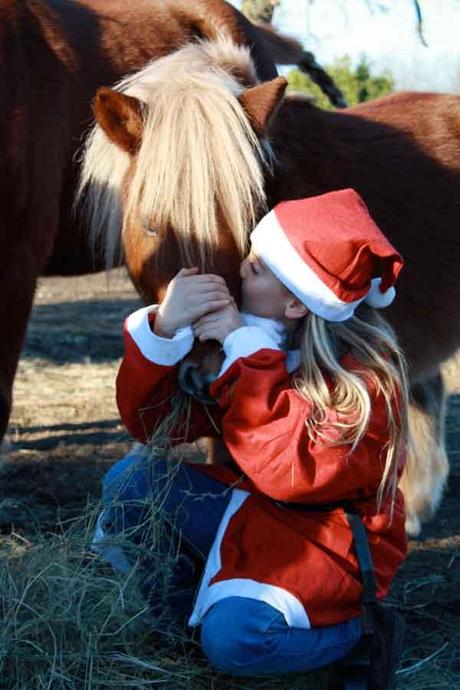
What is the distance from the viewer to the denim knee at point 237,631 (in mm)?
2307

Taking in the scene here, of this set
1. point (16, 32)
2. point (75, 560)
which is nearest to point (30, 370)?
point (16, 32)

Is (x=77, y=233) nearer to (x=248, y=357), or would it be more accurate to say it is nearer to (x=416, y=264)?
(x=416, y=264)

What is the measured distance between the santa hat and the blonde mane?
116 millimetres

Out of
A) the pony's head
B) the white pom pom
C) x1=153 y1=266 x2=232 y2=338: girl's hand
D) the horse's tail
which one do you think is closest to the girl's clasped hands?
x1=153 y1=266 x2=232 y2=338: girl's hand

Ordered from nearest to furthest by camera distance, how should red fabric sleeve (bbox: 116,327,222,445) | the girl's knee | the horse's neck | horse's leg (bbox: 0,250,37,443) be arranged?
red fabric sleeve (bbox: 116,327,222,445)
the girl's knee
the horse's neck
horse's leg (bbox: 0,250,37,443)

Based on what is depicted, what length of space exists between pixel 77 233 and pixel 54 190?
369mm

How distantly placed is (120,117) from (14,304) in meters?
1.04

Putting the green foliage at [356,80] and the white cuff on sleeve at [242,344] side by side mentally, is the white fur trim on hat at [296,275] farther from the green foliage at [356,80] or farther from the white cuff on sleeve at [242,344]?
the green foliage at [356,80]

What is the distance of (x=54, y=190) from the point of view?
348 cm

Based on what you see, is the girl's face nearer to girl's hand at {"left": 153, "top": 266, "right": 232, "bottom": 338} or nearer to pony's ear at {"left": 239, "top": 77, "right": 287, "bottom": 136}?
girl's hand at {"left": 153, "top": 266, "right": 232, "bottom": 338}

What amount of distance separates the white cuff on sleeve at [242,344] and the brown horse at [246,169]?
0.21 meters

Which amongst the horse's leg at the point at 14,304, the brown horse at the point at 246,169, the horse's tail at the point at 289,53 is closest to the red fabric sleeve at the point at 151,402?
the brown horse at the point at 246,169

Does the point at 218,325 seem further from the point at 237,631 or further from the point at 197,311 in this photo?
the point at 237,631

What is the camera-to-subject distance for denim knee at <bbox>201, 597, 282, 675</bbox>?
231 cm
